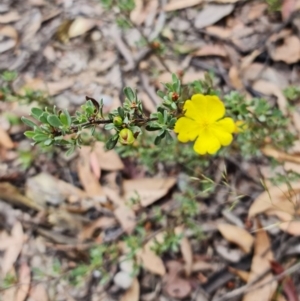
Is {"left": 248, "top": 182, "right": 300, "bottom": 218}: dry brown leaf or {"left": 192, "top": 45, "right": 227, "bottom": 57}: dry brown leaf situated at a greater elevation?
{"left": 192, "top": 45, "right": 227, "bottom": 57}: dry brown leaf

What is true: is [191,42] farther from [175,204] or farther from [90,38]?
[175,204]

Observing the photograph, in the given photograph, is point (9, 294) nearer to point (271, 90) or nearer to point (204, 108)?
point (204, 108)

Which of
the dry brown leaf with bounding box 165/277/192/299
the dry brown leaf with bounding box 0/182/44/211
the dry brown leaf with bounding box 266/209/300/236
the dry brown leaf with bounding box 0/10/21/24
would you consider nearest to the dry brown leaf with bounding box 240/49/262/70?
the dry brown leaf with bounding box 266/209/300/236

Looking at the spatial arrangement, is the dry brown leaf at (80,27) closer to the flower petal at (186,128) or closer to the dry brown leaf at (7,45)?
the dry brown leaf at (7,45)

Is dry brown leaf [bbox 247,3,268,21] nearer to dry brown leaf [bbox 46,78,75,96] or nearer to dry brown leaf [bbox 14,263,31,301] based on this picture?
dry brown leaf [bbox 46,78,75,96]

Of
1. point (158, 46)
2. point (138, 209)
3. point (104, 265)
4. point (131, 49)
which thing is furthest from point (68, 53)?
point (104, 265)

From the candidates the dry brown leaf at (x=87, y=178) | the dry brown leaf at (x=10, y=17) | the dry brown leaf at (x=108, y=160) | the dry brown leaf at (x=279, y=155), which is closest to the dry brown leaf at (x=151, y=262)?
the dry brown leaf at (x=87, y=178)
